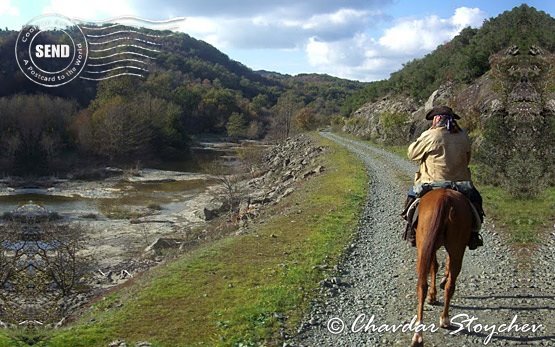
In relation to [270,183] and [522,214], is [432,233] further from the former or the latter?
[270,183]

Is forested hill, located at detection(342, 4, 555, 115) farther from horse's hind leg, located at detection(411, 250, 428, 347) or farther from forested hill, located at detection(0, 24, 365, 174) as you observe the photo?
forested hill, located at detection(0, 24, 365, 174)

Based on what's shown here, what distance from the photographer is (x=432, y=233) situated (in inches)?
286

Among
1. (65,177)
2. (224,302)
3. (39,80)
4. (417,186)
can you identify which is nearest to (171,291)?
(224,302)

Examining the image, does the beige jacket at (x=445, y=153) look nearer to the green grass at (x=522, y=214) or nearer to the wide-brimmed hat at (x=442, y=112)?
the wide-brimmed hat at (x=442, y=112)

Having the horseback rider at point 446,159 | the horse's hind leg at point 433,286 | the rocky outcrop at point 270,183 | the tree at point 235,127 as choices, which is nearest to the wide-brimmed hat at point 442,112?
the horseback rider at point 446,159

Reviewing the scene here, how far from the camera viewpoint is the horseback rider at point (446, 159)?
26.4ft

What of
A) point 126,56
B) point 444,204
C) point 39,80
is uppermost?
point 126,56

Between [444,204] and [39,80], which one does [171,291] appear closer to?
[444,204]

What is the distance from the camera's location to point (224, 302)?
930 cm

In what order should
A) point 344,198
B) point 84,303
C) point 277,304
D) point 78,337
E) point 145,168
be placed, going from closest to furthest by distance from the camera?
point 78,337, point 277,304, point 84,303, point 344,198, point 145,168

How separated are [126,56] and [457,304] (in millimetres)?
118075

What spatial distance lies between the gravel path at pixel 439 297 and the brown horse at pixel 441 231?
2.52 ft

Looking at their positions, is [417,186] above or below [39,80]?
below

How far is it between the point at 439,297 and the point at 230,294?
159 inches
